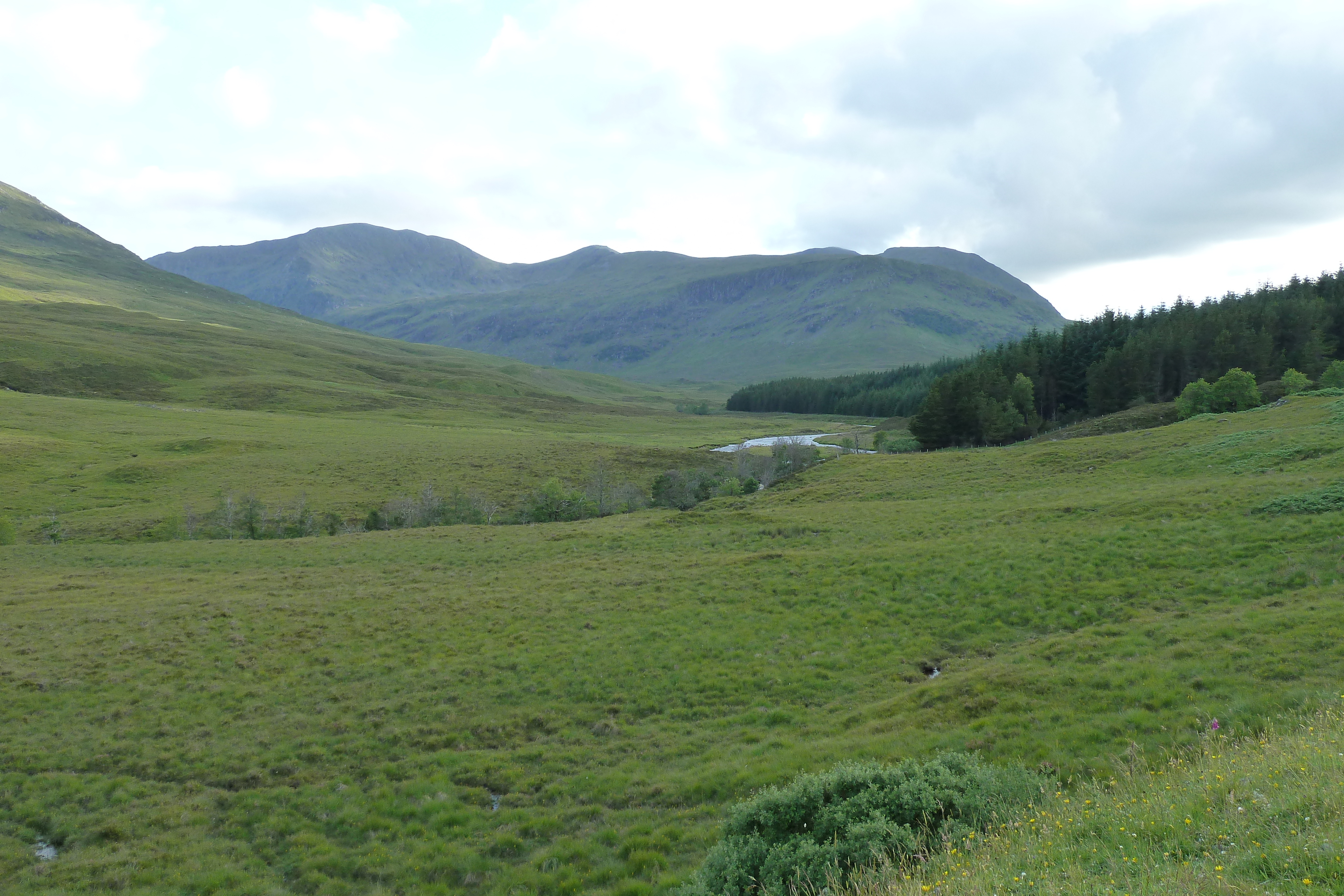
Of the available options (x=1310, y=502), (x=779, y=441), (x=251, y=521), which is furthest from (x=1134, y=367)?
(x=251, y=521)

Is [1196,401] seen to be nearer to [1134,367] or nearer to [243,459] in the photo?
[1134,367]

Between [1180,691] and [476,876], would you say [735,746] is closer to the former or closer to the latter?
[476,876]

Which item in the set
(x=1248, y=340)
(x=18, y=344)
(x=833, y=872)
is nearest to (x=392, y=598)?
(x=833, y=872)

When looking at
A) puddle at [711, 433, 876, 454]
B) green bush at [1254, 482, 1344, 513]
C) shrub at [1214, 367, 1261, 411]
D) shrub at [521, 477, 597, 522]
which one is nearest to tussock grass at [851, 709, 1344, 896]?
green bush at [1254, 482, 1344, 513]

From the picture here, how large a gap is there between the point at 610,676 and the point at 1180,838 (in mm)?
15887

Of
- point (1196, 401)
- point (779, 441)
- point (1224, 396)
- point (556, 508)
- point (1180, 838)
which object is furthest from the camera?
point (779, 441)

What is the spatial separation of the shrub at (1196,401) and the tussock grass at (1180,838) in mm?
73415

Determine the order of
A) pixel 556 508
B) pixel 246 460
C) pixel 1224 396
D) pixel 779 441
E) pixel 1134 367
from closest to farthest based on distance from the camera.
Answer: pixel 1224 396 → pixel 556 508 → pixel 1134 367 → pixel 246 460 → pixel 779 441

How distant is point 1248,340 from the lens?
85688 millimetres

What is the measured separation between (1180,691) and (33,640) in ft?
124

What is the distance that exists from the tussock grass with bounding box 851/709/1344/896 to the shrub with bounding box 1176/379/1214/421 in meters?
73.4

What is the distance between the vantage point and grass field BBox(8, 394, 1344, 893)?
13.0 m

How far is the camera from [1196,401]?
6906 cm

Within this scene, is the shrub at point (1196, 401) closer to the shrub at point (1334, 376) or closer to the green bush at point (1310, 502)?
the shrub at point (1334, 376)
